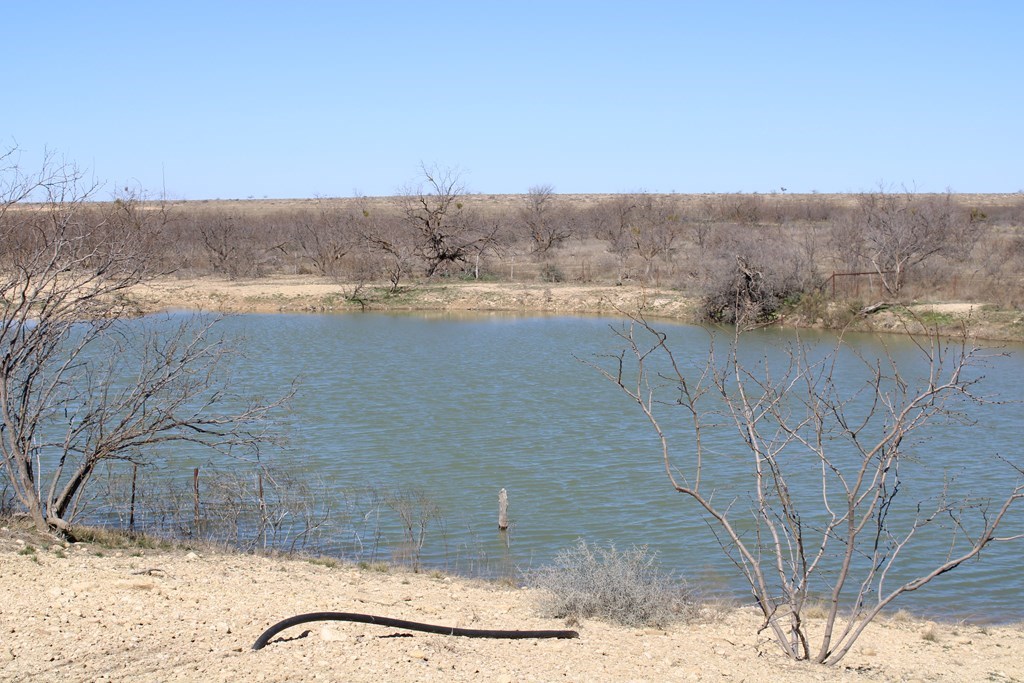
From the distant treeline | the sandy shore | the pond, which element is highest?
the distant treeline

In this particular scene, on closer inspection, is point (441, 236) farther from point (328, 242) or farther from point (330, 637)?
point (330, 637)

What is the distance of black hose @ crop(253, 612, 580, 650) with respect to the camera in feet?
24.1

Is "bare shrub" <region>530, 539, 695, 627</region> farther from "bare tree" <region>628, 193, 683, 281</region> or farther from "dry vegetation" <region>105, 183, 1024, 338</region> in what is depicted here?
"bare tree" <region>628, 193, 683, 281</region>

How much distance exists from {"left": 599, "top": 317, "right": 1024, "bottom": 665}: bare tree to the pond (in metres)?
0.37

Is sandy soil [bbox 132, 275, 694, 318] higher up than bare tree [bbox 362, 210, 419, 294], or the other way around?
bare tree [bbox 362, 210, 419, 294]

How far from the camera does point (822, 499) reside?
1560cm

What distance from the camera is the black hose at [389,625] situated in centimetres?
733

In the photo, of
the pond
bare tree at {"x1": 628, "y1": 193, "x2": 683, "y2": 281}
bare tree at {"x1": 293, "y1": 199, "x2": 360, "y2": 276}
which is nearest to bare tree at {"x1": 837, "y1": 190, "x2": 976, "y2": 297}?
bare tree at {"x1": 628, "y1": 193, "x2": 683, "y2": 281}

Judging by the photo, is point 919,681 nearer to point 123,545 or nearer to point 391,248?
point 123,545

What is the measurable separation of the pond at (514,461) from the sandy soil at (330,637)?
Answer: 1897 millimetres

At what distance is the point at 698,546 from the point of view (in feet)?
44.7

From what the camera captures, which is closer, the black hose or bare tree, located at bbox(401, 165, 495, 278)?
the black hose

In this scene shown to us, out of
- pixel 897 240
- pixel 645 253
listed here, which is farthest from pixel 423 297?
pixel 897 240

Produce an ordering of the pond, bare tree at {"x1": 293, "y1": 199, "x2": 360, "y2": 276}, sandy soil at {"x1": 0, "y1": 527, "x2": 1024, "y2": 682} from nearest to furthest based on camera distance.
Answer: sandy soil at {"x1": 0, "y1": 527, "x2": 1024, "y2": 682} → the pond → bare tree at {"x1": 293, "y1": 199, "x2": 360, "y2": 276}
